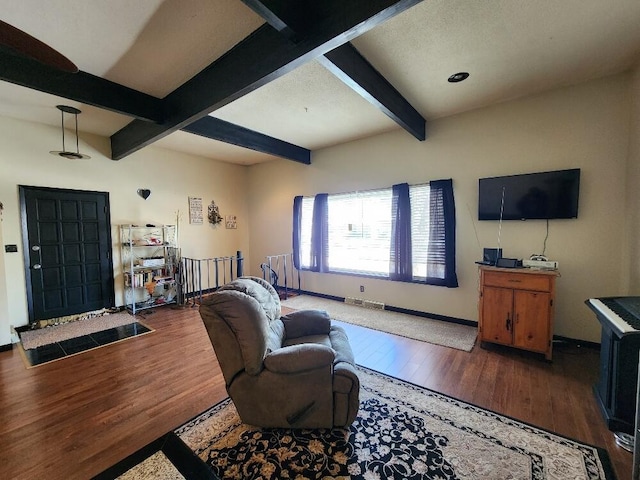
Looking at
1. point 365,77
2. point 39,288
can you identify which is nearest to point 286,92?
point 365,77

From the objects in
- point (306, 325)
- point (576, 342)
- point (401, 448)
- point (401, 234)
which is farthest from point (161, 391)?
point (576, 342)

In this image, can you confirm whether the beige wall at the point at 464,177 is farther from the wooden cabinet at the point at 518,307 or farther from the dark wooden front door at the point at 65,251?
the wooden cabinet at the point at 518,307

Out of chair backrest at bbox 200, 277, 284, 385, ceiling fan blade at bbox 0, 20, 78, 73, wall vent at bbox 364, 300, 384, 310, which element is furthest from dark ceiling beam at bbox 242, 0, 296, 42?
wall vent at bbox 364, 300, 384, 310

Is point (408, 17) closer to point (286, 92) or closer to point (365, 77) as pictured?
point (365, 77)

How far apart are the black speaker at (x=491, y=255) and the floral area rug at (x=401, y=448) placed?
1785mm

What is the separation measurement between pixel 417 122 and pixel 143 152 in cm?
473

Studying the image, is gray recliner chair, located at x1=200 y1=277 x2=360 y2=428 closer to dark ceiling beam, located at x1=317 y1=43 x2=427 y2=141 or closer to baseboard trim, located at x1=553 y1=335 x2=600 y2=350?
dark ceiling beam, located at x1=317 y1=43 x2=427 y2=141

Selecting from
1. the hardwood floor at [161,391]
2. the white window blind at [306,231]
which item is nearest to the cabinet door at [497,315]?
the hardwood floor at [161,391]

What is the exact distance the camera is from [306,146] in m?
5.02

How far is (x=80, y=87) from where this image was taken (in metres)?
2.54

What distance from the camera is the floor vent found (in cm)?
454

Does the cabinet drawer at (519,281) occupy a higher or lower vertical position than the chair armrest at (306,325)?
higher

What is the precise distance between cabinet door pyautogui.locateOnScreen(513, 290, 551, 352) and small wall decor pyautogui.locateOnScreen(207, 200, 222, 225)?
218 inches

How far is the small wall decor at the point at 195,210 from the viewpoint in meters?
5.51
